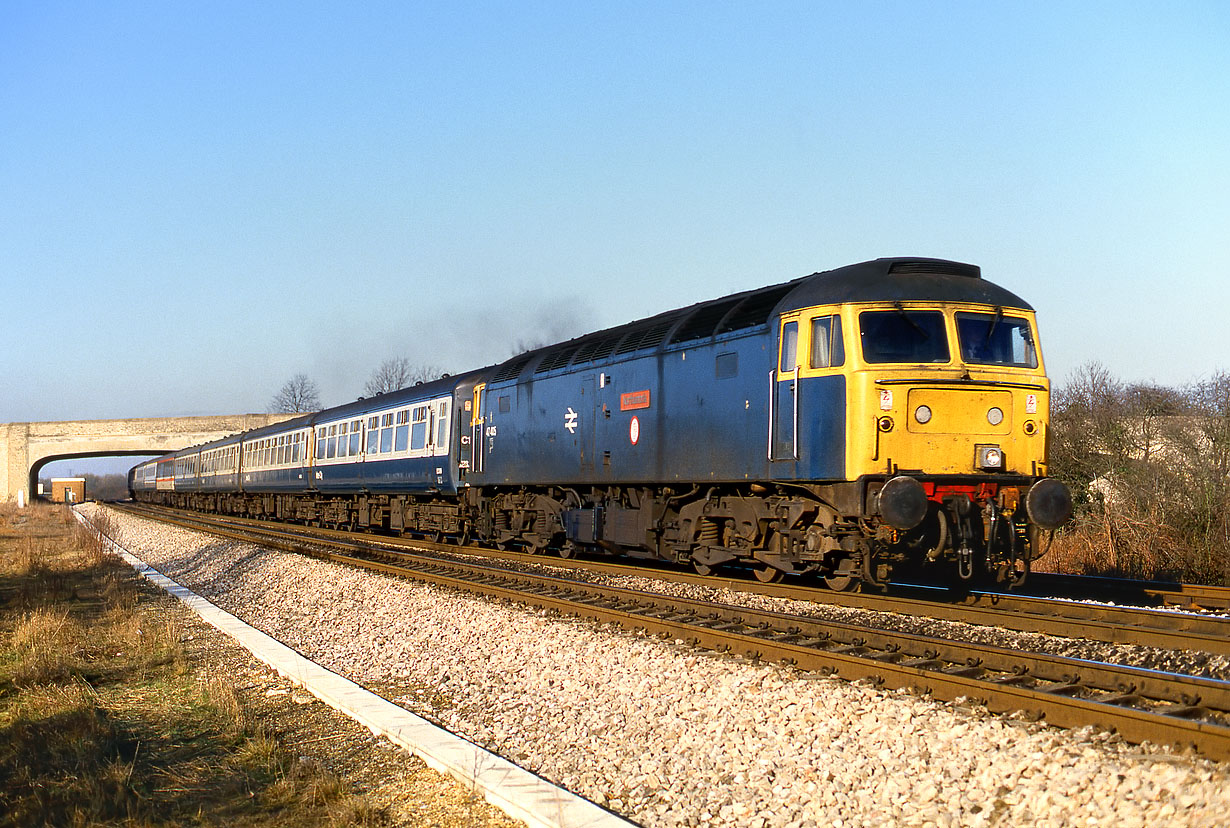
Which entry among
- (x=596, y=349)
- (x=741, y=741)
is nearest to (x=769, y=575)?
(x=596, y=349)

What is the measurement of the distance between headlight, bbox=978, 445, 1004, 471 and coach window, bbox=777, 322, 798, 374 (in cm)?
224

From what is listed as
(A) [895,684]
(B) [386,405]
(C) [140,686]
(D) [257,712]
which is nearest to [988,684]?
(A) [895,684]

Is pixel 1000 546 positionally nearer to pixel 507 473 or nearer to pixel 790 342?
pixel 790 342

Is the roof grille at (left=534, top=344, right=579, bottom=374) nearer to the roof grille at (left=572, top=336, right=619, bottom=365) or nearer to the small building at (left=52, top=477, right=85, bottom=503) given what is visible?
the roof grille at (left=572, top=336, right=619, bottom=365)

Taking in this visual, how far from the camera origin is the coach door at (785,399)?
11.6m

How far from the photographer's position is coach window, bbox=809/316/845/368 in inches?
439

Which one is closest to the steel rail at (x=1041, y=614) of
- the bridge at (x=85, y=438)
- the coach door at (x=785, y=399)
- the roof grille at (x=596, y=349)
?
the coach door at (x=785, y=399)

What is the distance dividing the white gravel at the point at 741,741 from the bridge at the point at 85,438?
243 feet

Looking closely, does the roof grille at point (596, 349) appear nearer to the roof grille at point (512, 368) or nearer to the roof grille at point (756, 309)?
the roof grille at point (512, 368)

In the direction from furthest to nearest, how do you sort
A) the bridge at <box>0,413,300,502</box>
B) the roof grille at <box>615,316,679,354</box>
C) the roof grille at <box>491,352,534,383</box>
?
the bridge at <box>0,413,300,502</box> < the roof grille at <box>491,352,534,383</box> < the roof grille at <box>615,316,679,354</box>

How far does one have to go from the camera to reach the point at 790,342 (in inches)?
466

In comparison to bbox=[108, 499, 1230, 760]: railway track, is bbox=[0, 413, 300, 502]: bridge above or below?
above

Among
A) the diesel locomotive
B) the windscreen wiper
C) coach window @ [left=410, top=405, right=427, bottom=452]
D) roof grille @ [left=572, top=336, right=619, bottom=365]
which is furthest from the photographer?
coach window @ [left=410, top=405, right=427, bottom=452]

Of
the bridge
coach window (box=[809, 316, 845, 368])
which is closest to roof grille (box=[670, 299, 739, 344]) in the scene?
coach window (box=[809, 316, 845, 368])
